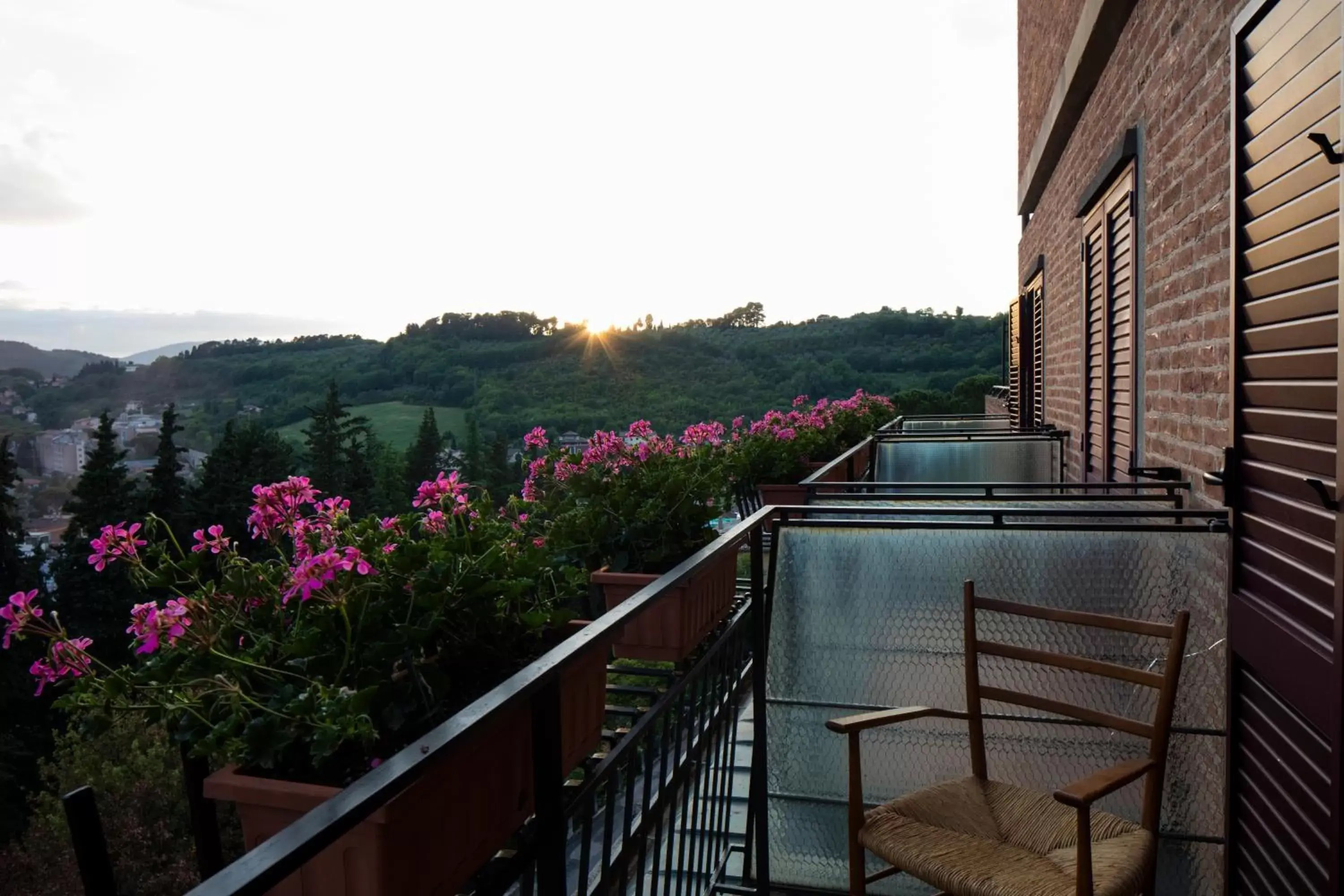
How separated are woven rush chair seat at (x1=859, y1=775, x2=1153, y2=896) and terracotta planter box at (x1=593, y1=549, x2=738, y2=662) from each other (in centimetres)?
58

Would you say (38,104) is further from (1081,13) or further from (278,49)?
(1081,13)

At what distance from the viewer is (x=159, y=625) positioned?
1221 millimetres

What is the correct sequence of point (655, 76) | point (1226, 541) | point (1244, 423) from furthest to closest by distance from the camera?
point (655, 76), point (1226, 541), point (1244, 423)

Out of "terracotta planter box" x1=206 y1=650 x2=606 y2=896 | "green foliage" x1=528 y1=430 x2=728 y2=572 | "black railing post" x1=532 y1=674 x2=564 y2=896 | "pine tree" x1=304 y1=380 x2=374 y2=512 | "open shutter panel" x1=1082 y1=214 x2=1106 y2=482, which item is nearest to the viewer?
"terracotta planter box" x1=206 y1=650 x2=606 y2=896

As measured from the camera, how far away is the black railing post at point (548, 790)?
3.78ft

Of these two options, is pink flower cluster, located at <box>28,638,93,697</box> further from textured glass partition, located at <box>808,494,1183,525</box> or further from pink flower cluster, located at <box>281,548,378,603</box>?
textured glass partition, located at <box>808,494,1183,525</box>

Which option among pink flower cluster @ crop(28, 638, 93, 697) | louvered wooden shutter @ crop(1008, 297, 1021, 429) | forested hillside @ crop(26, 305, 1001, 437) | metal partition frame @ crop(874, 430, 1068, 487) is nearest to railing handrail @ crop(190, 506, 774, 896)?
pink flower cluster @ crop(28, 638, 93, 697)

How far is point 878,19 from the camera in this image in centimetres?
630

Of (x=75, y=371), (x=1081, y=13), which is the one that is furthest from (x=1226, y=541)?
(x=75, y=371)

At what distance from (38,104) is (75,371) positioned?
16.1 metres

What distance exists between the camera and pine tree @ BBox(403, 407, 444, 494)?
32281mm

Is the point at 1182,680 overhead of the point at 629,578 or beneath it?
beneath

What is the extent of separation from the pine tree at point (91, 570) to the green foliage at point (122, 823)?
2.50 metres

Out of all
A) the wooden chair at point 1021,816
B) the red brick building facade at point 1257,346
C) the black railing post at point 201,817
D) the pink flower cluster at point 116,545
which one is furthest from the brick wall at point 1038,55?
the black railing post at point 201,817
